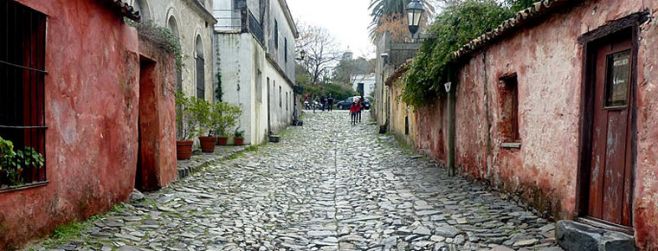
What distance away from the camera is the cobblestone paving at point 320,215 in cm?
531

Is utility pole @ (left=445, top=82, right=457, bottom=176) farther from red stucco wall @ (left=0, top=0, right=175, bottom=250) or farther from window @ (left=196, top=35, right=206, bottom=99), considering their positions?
window @ (left=196, top=35, right=206, bottom=99)

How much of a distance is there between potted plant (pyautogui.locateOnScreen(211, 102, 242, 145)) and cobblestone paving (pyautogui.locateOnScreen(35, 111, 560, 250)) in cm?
242

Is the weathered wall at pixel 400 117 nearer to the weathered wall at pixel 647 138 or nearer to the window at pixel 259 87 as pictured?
the window at pixel 259 87

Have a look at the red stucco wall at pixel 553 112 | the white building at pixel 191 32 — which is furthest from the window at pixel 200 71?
the red stucco wall at pixel 553 112

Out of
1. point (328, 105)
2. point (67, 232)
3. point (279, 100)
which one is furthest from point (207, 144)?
point (328, 105)

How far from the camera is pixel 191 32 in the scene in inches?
526

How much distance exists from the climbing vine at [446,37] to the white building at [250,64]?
6056 mm

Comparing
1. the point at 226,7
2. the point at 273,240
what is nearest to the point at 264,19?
the point at 226,7

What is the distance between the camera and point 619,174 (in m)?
4.51

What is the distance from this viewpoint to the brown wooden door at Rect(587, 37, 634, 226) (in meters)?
4.42

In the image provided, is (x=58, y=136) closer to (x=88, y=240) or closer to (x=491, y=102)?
(x=88, y=240)

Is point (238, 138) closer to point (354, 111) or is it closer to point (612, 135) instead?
point (612, 135)

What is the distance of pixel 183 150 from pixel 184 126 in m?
1.80

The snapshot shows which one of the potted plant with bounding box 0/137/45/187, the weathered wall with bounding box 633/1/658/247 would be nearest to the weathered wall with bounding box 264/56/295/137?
the potted plant with bounding box 0/137/45/187
